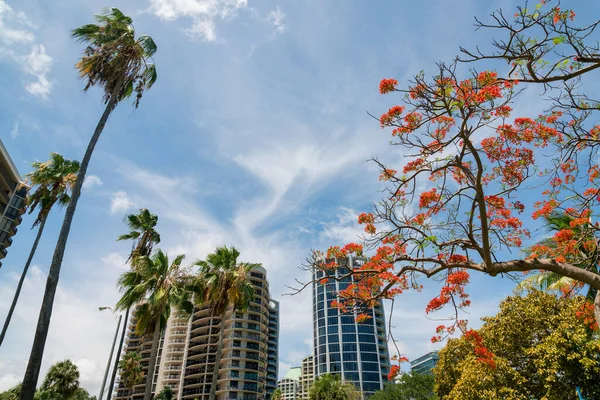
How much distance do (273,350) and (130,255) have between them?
76330 mm

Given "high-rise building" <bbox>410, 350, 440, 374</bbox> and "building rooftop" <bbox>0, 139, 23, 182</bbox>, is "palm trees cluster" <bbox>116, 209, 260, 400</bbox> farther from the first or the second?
"high-rise building" <bbox>410, 350, 440, 374</bbox>

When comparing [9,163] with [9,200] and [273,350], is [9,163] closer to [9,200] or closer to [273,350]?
[9,200]

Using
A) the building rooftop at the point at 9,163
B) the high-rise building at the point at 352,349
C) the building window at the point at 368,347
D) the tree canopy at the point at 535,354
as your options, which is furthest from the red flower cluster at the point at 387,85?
the building window at the point at 368,347

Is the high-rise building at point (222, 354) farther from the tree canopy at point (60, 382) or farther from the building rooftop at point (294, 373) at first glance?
the building rooftop at point (294, 373)

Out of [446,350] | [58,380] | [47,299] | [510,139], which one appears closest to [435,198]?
A: [510,139]

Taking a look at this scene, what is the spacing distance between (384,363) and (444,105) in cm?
11197

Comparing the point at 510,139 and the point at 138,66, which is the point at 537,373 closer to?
the point at 510,139

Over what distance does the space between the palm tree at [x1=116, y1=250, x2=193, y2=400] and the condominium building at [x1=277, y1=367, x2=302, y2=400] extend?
169 metres

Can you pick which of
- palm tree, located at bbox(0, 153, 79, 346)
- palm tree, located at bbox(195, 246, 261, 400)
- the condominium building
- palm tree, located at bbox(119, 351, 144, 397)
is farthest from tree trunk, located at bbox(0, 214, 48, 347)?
A: the condominium building

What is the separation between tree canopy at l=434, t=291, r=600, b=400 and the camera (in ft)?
52.1

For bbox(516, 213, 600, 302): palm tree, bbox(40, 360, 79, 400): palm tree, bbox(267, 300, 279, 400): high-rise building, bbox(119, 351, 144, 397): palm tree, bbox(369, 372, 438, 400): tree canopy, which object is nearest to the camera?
bbox(516, 213, 600, 302): palm tree

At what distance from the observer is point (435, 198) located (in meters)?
10.1

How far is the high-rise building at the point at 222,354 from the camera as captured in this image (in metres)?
56.8

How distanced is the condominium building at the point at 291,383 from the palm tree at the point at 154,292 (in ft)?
556
